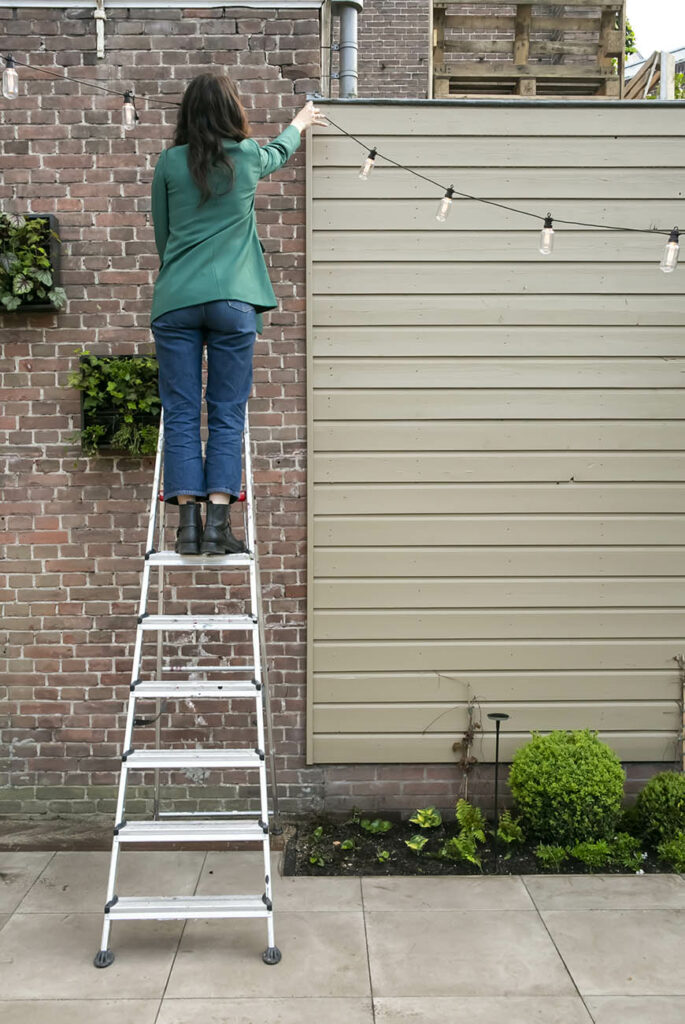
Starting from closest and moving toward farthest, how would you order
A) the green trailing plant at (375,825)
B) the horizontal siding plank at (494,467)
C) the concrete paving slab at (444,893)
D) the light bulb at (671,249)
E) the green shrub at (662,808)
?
the concrete paving slab at (444,893) < the light bulb at (671,249) < the green shrub at (662,808) < the green trailing plant at (375,825) < the horizontal siding plank at (494,467)

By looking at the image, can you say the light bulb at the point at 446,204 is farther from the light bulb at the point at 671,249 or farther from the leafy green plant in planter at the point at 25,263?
the leafy green plant in planter at the point at 25,263

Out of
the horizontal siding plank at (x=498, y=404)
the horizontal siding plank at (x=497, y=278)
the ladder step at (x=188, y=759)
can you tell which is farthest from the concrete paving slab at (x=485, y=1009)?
the horizontal siding plank at (x=497, y=278)

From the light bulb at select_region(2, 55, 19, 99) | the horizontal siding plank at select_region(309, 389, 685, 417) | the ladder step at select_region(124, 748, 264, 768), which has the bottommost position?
the ladder step at select_region(124, 748, 264, 768)

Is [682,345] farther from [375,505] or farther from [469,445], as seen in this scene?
[375,505]

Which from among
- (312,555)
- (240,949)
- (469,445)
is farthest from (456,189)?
(240,949)

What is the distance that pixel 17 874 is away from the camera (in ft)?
13.8

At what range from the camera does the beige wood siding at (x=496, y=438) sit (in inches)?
183

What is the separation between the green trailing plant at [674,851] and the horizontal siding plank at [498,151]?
327 centimetres

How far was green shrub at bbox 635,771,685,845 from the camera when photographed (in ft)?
14.2

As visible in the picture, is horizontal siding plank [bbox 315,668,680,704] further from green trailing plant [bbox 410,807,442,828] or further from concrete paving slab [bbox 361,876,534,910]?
concrete paving slab [bbox 361,876,534,910]

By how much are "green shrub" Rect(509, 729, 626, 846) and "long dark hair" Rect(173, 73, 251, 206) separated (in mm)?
2925

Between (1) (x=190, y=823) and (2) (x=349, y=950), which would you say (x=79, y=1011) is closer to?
(1) (x=190, y=823)

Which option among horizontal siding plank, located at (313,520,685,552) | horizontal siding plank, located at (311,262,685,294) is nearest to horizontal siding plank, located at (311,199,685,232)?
horizontal siding plank, located at (311,262,685,294)

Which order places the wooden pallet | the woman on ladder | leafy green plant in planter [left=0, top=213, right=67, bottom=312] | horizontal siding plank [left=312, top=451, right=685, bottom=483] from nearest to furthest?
the woman on ladder < leafy green plant in planter [left=0, top=213, right=67, bottom=312] < horizontal siding plank [left=312, top=451, right=685, bottom=483] < the wooden pallet
